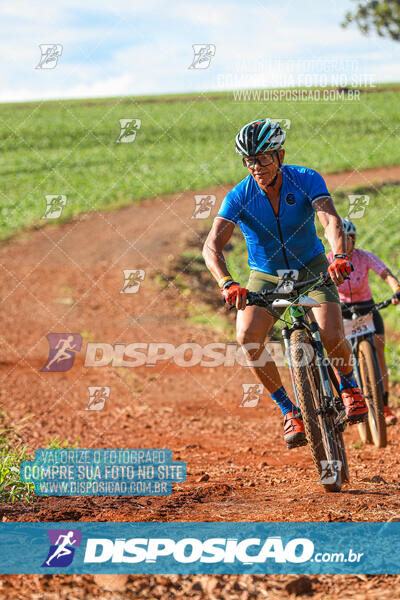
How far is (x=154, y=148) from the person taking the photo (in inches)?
1633

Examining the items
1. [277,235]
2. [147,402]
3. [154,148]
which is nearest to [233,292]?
[277,235]

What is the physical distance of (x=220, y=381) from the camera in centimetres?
1119

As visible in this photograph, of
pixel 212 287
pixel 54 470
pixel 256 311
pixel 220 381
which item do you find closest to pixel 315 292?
pixel 256 311

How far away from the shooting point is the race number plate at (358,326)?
722 cm

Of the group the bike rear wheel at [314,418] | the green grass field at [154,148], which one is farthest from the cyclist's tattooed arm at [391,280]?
the green grass field at [154,148]

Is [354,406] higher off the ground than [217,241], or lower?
Result: lower

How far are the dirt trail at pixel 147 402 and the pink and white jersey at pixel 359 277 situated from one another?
1.74 meters

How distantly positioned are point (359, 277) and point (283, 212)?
240 centimetres

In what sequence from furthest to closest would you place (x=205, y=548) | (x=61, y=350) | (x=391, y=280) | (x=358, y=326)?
(x=61, y=350) < (x=358, y=326) < (x=391, y=280) < (x=205, y=548)

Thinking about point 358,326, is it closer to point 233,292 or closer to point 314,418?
point 314,418

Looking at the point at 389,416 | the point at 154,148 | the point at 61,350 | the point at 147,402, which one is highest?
the point at 154,148

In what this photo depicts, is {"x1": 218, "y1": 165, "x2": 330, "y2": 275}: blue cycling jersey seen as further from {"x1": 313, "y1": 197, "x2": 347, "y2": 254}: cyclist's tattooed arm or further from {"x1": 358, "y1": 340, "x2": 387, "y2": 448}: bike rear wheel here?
{"x1": 358, "y1": 340, "x2": 387, "y2": 448}: bike rear wheel

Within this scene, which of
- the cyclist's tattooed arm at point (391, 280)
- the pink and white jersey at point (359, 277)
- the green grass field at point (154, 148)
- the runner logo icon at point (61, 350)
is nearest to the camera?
the cyclist's tattooed arm at point (391, 280)

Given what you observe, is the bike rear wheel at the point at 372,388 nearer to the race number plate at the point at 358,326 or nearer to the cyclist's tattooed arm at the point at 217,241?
the race number plate at the point at 358,326
